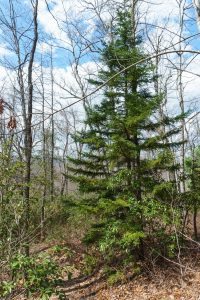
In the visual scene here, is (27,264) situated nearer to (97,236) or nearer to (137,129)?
(97,236)

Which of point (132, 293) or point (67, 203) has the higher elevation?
point (67, 203)

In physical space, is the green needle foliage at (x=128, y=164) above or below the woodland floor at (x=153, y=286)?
above

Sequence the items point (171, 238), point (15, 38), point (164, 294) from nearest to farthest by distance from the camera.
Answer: point (164, 294), point (171, 238), point (15, 38)

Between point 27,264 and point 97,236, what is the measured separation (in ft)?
15.6

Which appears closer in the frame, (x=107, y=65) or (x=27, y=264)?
(x=27, y=264)

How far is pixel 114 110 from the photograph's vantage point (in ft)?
33.1

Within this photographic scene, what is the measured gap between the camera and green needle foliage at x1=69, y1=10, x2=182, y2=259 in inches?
349

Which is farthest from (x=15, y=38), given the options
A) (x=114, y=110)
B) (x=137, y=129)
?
(x=137, y=129)

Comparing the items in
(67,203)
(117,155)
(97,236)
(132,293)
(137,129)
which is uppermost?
(137,129)

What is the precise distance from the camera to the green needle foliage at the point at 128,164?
8867 millimetres

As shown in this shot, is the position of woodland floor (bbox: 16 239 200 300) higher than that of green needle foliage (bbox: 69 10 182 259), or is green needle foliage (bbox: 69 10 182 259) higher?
green needle foliage (bbox: 69 10 182 259)

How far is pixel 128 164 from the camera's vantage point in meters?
9.72

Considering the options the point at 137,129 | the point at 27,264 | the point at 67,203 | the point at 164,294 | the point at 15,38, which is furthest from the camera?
the point at 15,38

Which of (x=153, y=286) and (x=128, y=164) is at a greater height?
(x=128, y=164)
